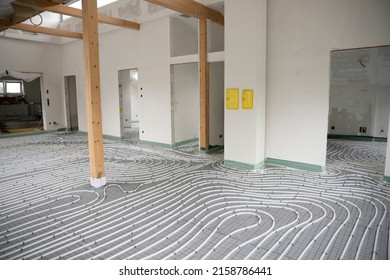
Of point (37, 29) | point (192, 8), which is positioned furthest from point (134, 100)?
point (192, 8)

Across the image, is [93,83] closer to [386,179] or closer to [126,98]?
[386,179]

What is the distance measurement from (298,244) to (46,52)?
34.9ft

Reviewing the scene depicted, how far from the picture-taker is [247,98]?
16.9 ft

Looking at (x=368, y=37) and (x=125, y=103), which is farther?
(x=125, y=103)

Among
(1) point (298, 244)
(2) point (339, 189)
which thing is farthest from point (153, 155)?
(1) point (298, 244)

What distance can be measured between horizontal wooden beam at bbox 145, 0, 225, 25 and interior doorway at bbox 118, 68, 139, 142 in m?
2.94

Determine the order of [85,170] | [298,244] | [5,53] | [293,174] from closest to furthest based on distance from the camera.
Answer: [298,244] < [293,174] < [85,170] < [5,53]

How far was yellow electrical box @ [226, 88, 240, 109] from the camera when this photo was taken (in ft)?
17.4

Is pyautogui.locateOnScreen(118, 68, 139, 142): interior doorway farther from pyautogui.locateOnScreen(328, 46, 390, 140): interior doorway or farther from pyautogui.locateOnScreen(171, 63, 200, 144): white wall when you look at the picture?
pyautogui.locateOnScreen(328, 46, 390, 140): interior doorway

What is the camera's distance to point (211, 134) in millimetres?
7094

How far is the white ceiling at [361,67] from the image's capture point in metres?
6.76

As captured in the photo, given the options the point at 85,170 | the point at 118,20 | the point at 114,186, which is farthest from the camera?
the point at 118,20

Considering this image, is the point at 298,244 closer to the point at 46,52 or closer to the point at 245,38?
the point at 245,38

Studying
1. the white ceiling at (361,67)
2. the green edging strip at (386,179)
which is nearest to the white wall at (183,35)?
the white ceiling at (361,67)
